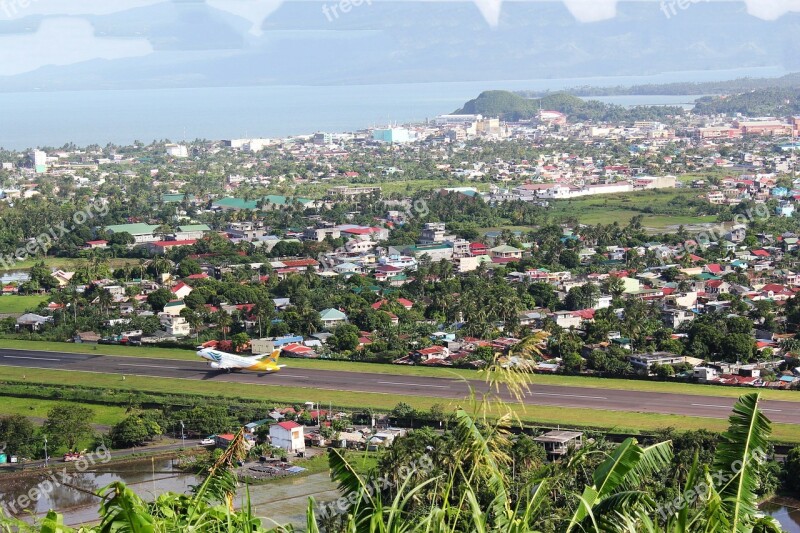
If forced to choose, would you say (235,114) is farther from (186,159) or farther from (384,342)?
(384,342)

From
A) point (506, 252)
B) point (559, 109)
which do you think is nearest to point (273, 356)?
point (506, 252)

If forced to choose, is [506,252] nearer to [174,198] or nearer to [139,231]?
[139,231]

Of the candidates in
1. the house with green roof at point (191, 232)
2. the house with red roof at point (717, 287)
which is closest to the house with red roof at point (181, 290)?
the house with green roof at point (191, 232)

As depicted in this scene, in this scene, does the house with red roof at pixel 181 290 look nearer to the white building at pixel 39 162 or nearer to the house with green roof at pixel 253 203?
the house with green roof at pixel 253 203

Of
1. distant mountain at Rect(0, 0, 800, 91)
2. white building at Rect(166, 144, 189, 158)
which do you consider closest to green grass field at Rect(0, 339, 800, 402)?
white building at Rect(166, 144, 189, 158)

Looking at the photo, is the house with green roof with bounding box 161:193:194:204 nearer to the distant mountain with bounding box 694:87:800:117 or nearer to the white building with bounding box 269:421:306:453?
the white building with bounding box 269:421:306:453

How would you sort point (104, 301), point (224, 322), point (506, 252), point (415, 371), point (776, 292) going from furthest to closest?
1. point (506, 252)
2. point (104, 301)
3. point (776, 292)
4. point (224, 322)
5. point (415, 371)
